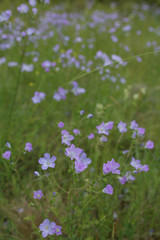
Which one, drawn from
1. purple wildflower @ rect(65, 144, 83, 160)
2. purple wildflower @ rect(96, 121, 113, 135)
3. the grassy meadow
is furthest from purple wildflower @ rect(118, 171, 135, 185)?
purple wildflower @ rect(65, 144, 83, 160)

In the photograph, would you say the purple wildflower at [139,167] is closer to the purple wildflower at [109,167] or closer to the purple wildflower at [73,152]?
the purple wildflower at [109,167]

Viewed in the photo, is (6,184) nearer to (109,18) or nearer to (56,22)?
(56,22)

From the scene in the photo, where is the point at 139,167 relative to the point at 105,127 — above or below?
below

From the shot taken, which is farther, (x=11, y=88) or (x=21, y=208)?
(x=11, y=88)

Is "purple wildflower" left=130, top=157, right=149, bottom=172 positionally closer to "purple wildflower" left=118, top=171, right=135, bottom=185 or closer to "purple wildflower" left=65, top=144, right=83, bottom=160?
"purple wildflower" left=118, top=171, right=135, bottom=185

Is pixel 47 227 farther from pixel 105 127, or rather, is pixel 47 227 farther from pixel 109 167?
pixel 105 127

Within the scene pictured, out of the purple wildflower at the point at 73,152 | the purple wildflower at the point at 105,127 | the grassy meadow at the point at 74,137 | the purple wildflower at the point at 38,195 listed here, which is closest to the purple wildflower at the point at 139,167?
the grassy meadow at the point at 74,137

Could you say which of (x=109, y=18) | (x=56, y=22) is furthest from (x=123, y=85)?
(x=109, y=18)

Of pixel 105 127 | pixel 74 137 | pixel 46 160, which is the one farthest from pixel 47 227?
pixel 105 127
